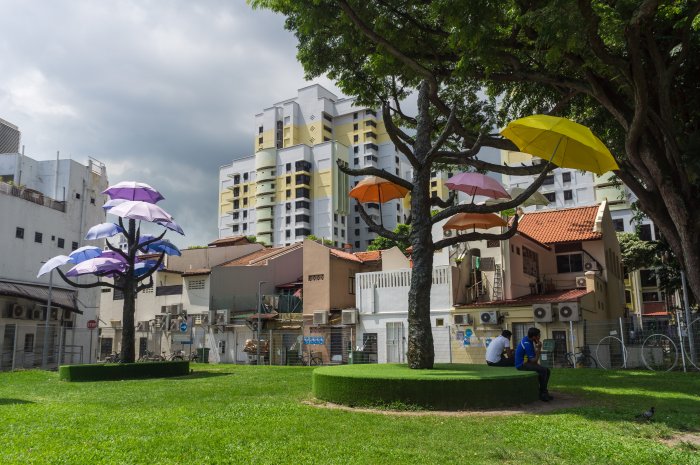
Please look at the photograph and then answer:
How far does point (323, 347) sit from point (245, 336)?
656cm

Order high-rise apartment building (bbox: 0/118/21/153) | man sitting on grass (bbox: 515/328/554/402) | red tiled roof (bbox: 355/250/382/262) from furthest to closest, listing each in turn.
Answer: high-rise apartment building (bbox: 0/118/21/153) → red tiled roof (bbox: 355/250/382/262) → man sitting on grass (bbox: 515/328/554/402)

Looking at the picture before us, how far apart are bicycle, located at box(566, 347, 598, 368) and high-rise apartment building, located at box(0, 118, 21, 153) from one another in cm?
4427

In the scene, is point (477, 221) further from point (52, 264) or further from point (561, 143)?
point (52, 264)

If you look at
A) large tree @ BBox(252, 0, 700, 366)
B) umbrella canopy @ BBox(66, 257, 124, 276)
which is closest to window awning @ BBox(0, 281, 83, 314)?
umbrella canopy @ BBox(66, 257, 124, 276)

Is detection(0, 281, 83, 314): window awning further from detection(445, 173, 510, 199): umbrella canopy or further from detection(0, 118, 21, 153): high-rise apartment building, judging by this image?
detection(445, 173, 510, 199): umbrella canopy

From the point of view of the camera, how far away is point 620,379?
17.3m

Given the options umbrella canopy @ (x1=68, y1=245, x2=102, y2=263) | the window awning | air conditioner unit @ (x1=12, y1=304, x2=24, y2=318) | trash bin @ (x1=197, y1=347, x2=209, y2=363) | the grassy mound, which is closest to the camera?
the grassy mound

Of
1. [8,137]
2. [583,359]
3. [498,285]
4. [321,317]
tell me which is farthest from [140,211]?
[8,137]

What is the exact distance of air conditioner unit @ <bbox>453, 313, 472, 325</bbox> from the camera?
92.5ft

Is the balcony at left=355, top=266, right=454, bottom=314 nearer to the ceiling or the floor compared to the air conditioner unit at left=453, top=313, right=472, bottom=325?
nearer to the ceiling

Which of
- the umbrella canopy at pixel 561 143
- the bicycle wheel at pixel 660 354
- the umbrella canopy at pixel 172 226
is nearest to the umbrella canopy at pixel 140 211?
the umbrella canopy at pixel 172 226

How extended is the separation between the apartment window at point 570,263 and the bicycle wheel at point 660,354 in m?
10.4

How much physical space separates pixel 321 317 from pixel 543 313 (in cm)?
1318

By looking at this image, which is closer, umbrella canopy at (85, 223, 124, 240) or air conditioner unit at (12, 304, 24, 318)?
umbrella canopy at (85, 223, 124, 240)
